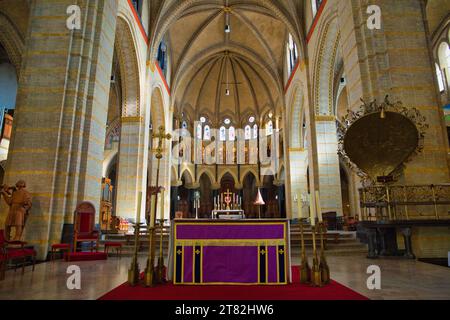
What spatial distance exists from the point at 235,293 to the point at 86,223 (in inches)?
204

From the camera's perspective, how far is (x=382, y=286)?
3.81 m

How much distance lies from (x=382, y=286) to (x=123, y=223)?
11.0 meters

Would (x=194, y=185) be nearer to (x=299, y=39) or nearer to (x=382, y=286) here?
(x=299, y=39)

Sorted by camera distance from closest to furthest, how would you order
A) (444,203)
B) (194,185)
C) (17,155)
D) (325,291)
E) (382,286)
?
1. (325,291)
2. (382,286)
3. (444,203)
4. (17,155)
5. (194,185)

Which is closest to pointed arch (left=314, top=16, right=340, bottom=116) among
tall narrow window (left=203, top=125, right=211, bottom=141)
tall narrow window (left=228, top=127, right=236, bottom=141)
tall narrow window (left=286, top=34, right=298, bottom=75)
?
tall narrow window (left=286, top=34, right=298, bottom=75)

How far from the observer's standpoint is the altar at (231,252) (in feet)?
13.4

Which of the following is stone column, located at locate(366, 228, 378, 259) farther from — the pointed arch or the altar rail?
the pointed arch

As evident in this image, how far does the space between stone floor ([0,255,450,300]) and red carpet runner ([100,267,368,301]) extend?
21 centimetres

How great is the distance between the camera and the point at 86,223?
7.31 metres

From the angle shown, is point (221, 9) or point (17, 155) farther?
point (221, 9)

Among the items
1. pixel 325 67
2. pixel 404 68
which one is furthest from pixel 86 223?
pixel 325 67

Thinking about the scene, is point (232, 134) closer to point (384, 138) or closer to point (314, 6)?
point (314, 6)

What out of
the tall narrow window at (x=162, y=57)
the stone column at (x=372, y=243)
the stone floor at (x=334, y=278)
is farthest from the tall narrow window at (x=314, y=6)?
the stone floor at (x=334, y=278)
